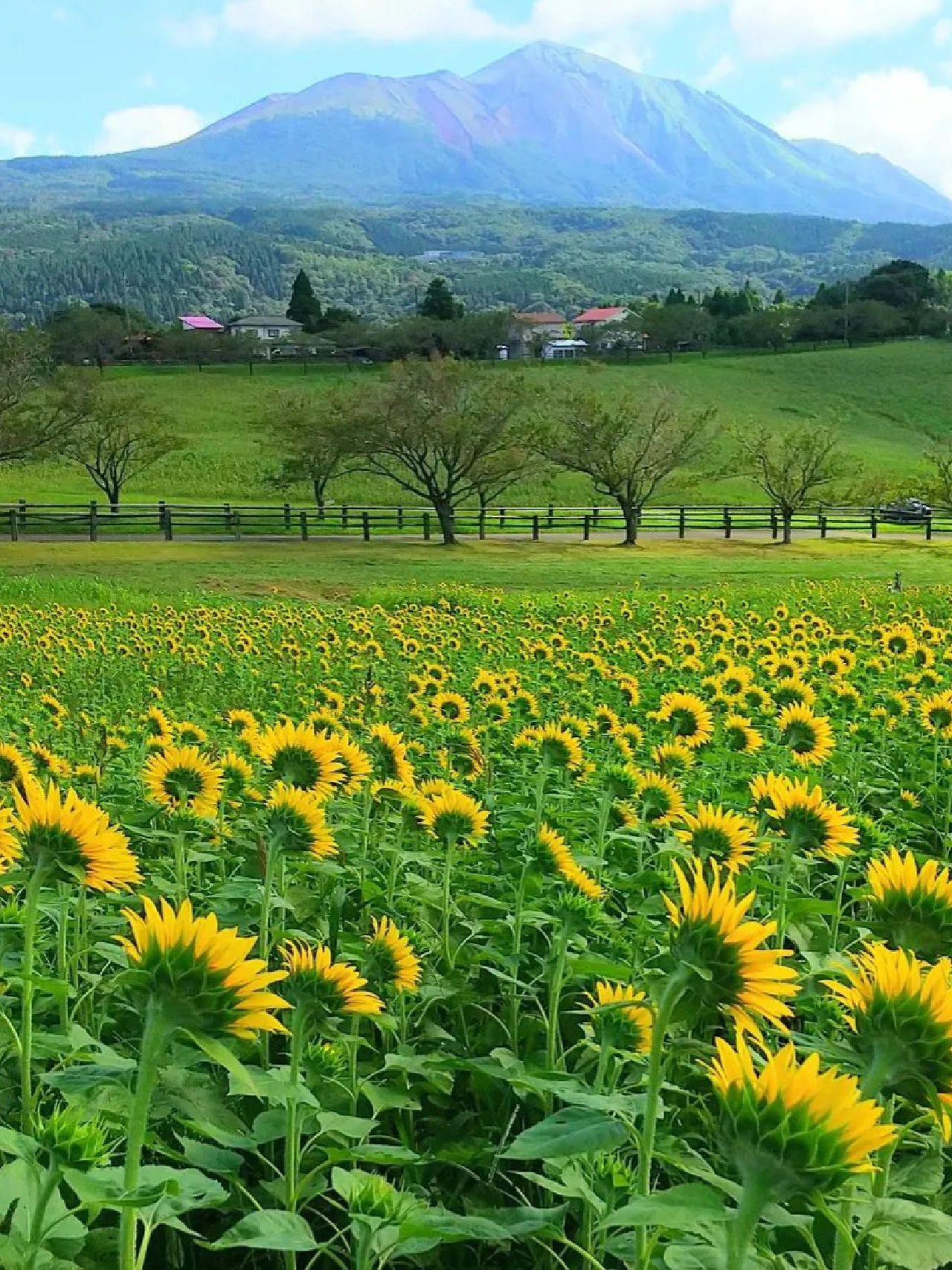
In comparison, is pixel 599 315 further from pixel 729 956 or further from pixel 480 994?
pixel 729 956

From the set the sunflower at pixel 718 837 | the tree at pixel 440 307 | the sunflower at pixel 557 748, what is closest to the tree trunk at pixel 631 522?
the sunflower at pixel 557 748

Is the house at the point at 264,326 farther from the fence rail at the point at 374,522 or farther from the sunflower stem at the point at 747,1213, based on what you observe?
the sunflower stem at the point at 747,1213

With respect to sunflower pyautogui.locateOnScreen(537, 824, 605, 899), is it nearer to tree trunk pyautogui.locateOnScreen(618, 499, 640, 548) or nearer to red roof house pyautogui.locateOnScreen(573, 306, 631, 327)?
tree trunk pyautogui.locateOnScreen(618, 499, 640, 548)

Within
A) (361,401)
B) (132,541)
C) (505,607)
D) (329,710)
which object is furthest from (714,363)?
(329,710)

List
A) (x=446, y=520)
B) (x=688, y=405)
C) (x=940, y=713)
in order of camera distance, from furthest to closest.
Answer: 1. (x=688, y=405)
2. (x=446, y=520)
3. (x=940, y=713)

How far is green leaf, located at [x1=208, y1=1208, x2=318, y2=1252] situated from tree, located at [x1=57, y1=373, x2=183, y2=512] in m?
42.0

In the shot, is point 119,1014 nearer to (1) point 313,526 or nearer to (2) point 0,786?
(2) point 0,786

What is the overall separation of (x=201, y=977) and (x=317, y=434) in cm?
3942

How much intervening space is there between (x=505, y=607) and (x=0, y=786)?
1243 cm

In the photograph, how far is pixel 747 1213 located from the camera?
3.81ft

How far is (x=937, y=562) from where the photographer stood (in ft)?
100

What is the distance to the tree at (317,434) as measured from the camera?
3838 cm

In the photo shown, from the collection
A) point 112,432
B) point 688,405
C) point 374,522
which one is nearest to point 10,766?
point 374,522

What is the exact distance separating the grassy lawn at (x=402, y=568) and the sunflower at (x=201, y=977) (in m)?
17.5
